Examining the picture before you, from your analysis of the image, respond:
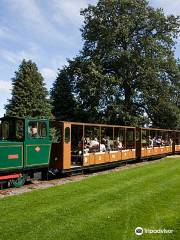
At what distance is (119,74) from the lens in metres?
42.2

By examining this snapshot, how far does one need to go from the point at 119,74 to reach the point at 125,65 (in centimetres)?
131

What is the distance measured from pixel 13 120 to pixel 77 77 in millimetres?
26464

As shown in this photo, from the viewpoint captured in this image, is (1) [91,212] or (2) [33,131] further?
(2) [33,131]

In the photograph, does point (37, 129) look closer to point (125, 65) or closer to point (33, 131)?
point (33, 131)

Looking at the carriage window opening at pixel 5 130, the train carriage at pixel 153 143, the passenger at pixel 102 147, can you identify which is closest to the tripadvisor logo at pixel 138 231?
the carriage window opening at pixel 5 130

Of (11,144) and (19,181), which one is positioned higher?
(11,144)

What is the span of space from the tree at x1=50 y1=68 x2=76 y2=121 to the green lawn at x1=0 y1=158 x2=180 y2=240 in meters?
30.5

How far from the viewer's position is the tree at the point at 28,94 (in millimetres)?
41469

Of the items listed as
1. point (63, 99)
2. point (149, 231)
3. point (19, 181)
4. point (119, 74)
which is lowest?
point (149, 231)

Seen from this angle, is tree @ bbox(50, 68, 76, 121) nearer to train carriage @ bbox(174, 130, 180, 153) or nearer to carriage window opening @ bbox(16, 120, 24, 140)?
train carriage @ bbox(174, 130, 180, 153)

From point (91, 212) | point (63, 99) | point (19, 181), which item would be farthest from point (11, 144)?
point (63, 99)

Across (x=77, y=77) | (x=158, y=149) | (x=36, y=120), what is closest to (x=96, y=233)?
(x=36, y=120)

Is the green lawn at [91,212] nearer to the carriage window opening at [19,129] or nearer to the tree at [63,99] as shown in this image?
the carriage window opening at [19,129]

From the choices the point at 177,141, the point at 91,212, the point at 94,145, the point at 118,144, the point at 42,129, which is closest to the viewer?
the point at 91,212
